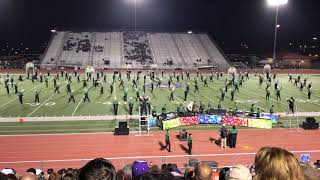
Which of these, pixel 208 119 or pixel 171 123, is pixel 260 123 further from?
pixel 171 123

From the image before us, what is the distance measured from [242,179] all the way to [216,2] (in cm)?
8472

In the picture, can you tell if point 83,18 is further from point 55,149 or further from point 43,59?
point 55,149

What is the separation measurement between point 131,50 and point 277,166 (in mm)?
74657

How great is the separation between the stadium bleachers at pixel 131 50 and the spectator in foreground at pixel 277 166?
65084mm

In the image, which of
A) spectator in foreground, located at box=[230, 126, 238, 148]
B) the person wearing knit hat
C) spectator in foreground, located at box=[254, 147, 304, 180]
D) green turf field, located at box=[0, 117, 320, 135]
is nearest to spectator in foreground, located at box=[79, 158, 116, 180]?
spectator in foreground, located at box=[254, 147, 304, 180]

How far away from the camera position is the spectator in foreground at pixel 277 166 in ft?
9.46

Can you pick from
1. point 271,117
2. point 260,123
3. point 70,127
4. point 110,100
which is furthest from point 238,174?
point 110,100

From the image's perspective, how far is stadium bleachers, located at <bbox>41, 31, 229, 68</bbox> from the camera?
230 ft

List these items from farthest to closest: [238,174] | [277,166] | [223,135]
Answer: [223,135], [238,174], [277,166]

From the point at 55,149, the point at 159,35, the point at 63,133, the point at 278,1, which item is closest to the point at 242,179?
the point at 55,149

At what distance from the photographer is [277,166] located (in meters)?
2.89

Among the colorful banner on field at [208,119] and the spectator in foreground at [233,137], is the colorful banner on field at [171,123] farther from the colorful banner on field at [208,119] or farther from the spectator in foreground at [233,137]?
the spectator in foreground at [233,137]

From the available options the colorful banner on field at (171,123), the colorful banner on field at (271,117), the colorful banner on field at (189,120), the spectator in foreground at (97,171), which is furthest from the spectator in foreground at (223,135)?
the spectator in foreground at (97,171)

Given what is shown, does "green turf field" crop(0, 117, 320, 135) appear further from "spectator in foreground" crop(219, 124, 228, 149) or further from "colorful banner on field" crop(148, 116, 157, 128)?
"spectator in foreground" crop(219, 124, 228, 149)
